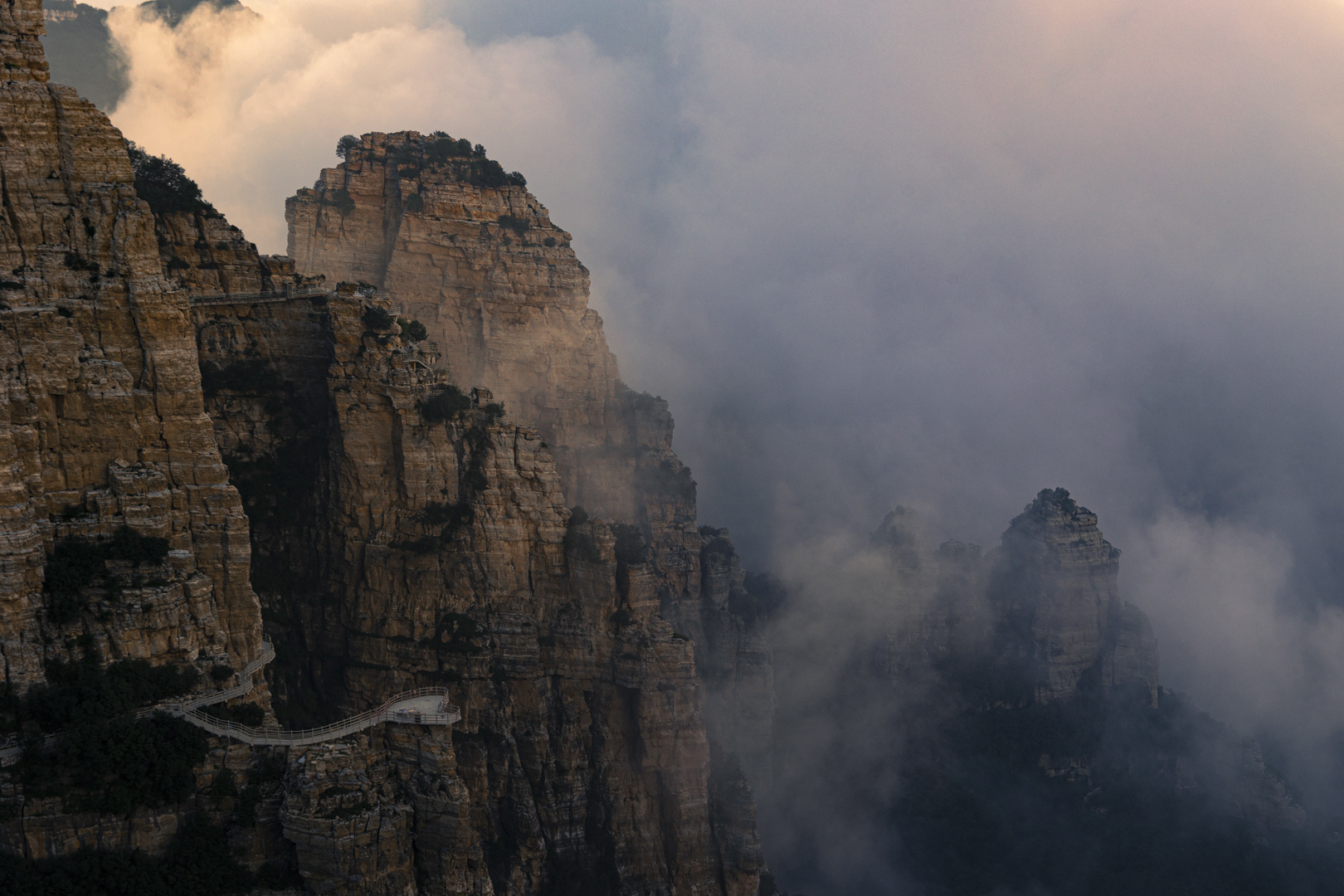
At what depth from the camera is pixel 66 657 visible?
46938 millimetres

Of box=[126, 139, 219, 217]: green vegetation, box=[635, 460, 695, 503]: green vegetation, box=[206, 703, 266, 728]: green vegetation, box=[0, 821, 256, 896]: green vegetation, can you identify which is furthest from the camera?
box=[635, 460, 695, 503]: green vegetation

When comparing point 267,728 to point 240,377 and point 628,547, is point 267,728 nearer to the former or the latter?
point 240,377

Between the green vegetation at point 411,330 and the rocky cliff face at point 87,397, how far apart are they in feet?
60.5

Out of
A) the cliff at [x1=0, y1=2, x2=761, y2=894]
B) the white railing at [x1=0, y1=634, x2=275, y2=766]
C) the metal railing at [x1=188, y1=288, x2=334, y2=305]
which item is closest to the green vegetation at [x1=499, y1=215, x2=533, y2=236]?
the cliff at [x1=0, y1=2, x2=761, y2=894]

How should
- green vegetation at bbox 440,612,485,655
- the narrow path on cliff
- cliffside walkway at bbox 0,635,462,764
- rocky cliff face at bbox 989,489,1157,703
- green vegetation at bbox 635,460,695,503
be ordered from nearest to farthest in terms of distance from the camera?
cliffside walkway at bbox 0,635,462,764 < the narrow path on cliff < green vegetation at bbox 440,612,485,655 < green vegetation at bbox 635,460,695,503 < rocky cliff face at bbox 989,489,1157,703

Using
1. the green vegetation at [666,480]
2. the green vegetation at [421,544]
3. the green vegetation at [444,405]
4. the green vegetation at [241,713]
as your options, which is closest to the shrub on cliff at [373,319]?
the green vegetation at [444,405]

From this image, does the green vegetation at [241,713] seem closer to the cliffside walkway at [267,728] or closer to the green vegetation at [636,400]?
the cliffside walkway at [267,728]

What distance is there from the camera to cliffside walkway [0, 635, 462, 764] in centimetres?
4869

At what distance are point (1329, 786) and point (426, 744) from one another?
96027mm

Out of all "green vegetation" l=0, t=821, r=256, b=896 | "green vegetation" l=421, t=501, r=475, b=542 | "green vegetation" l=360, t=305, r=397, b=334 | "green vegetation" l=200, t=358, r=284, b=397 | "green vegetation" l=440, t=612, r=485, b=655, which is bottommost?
"green vegetation" l=0, t=821, r=256, b=896

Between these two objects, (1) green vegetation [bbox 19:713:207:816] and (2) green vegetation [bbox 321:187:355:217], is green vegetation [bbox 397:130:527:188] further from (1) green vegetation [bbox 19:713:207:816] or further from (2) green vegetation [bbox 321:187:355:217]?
(1) green vegetation [bbox 19:713:207:816]

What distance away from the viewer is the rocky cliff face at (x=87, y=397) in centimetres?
4653

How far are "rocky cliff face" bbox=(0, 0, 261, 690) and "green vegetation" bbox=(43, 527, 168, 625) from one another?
16cm

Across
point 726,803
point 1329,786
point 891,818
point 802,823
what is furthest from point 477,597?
point 1329,786
